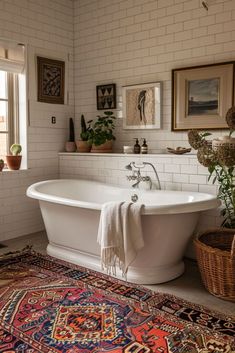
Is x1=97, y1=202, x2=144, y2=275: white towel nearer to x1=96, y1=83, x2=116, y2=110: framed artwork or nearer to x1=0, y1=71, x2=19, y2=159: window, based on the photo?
x1=96, y1=83, x2=116, y2=110: framed artwork

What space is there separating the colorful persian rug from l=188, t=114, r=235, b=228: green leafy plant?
0.93 metres

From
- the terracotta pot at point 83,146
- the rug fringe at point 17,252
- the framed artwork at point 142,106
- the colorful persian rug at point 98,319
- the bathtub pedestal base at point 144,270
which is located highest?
the framed artwork at point 142,106

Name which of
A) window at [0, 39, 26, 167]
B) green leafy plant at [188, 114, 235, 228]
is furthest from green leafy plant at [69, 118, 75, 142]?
green leafy plant at [188, 114, 235, 228]

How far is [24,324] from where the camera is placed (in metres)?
2.32

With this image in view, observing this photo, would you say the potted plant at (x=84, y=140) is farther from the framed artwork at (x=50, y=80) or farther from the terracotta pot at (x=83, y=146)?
the framed artwork at (x=50, y=80)

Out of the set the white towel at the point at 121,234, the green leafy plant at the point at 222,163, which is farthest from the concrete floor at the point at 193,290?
the green leafy plant at the point at 222,163

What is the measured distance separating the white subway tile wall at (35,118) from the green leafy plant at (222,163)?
218 centimetres

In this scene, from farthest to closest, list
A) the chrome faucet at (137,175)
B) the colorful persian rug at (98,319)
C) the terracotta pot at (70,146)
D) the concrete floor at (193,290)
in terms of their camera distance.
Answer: the terracotta pot at (70,146)
the chrome faucet at (137,175)
the concrete floor at (193,290)
the colorful persian rug at (98,319)

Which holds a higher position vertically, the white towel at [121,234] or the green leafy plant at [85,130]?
the green leafy plant at [85,130]

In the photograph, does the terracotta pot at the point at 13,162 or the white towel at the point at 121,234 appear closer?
the white towel at the point at 121,234

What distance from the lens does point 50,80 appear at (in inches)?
179

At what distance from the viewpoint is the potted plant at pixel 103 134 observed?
169 inches

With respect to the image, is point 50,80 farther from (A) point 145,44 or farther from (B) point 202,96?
(B) point 202,96

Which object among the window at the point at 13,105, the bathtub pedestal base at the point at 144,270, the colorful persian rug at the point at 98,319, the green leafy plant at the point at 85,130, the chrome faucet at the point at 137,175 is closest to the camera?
the colorful persian rug at the point at 98,319
